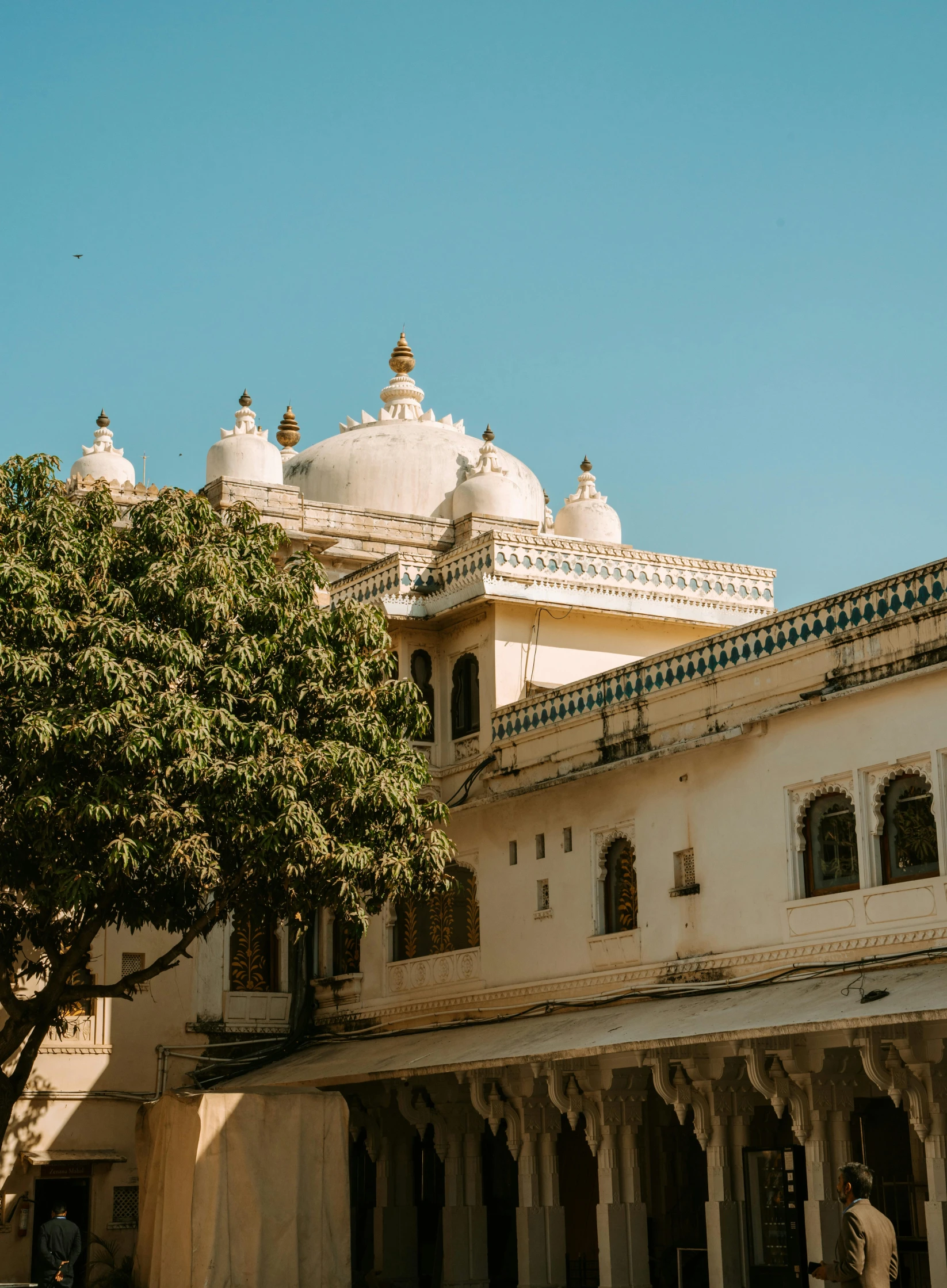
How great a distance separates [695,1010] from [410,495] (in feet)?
45.7

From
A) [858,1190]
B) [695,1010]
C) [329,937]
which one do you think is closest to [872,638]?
[695,1010]

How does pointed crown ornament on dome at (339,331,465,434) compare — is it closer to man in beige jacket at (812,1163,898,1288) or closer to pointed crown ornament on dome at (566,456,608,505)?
pointed crown ornament on dome at (566,456,608,505)

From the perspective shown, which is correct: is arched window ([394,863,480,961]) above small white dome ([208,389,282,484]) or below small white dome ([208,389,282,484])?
below

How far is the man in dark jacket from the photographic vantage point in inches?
634

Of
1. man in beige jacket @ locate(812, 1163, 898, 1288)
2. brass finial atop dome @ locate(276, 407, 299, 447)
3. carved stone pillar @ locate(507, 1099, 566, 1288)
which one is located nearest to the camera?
man in beige jacket @ locate(812, 1163, 898, 1288)

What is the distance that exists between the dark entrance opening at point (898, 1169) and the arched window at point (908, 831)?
255cm

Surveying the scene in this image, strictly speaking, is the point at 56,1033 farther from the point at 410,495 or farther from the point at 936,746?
the point at 936,746

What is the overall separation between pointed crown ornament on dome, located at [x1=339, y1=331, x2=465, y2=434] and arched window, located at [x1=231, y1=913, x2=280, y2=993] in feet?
32.9

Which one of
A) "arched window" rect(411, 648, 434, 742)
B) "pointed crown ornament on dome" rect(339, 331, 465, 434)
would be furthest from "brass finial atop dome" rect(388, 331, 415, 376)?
"arched window" rect(411, 648, 434, 742)

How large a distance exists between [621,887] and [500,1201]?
17.5ft

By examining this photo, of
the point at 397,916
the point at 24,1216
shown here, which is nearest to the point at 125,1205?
the point at 24,1216

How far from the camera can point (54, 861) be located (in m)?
16.1

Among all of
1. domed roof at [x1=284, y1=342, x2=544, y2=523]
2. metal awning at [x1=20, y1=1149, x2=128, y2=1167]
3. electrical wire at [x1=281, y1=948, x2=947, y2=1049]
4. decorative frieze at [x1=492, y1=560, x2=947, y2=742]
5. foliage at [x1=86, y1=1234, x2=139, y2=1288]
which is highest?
domed roof at [x1=284, y1=342, x2=544, y2=523]

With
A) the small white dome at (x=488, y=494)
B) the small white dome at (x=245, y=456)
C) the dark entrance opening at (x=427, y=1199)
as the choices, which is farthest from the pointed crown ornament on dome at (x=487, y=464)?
the dark entrance opening at (x=427, y=1199)
